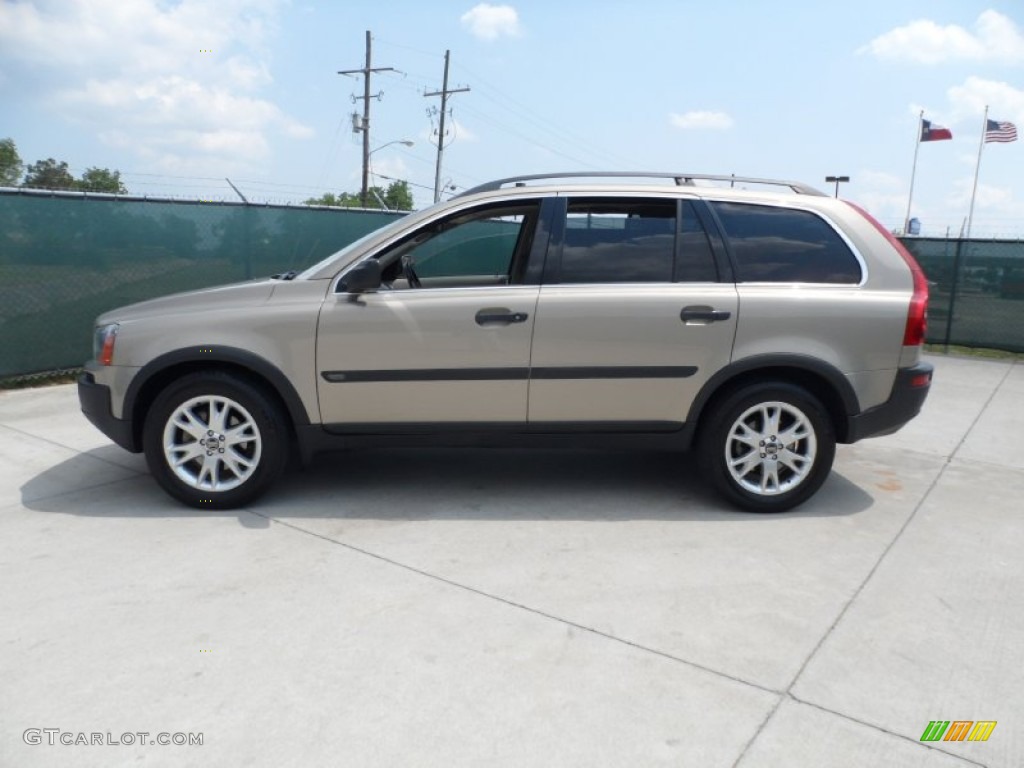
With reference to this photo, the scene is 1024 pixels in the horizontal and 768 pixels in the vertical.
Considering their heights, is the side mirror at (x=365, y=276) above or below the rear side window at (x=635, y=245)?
below

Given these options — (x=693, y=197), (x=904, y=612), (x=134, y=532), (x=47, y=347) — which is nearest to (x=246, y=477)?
(x=134, y=532)

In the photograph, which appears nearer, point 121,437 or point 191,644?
point 191,644

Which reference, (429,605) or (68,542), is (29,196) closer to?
(68,542)

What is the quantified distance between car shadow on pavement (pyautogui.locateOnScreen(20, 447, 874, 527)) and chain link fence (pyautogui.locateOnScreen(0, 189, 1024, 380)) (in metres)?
2.83

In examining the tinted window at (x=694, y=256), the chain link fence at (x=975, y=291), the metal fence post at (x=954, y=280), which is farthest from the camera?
the metal fence post at (x=954, y=280)

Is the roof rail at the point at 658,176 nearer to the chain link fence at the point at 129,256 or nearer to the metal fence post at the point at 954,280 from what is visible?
the chain link fence at the point at 129,256

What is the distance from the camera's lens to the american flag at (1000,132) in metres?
27.0

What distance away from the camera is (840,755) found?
7.71 feet

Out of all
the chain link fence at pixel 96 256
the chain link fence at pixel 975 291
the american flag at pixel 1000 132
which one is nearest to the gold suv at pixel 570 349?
the chain link fence at pixel 96 256

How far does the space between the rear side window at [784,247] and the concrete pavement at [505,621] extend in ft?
4.37

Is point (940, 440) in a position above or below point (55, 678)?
above

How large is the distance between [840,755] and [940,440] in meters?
4.46

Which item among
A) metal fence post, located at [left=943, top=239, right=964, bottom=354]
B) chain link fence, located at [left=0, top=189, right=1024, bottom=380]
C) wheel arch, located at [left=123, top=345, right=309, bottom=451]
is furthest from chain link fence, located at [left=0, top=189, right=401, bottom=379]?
metal fence post, located at [left=943, top=239, right=964, bottom=354]

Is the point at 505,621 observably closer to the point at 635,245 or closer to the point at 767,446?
the point at 767,446
